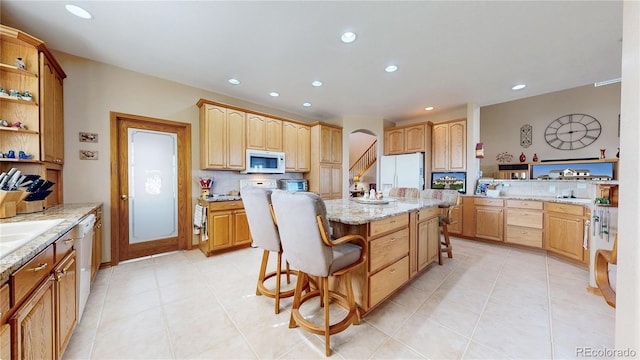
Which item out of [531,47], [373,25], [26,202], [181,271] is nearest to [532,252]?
[531,47]

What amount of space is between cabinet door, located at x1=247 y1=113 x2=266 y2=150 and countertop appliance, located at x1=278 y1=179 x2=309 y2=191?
84cm

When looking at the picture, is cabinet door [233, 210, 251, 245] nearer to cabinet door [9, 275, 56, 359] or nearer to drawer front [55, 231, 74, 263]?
drawer front [55, 231, 74, 263]

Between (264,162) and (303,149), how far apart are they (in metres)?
1.00

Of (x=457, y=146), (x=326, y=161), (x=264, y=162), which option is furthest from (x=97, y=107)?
(x=457, y=146)

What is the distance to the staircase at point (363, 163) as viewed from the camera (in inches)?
316

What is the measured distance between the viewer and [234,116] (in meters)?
3.75

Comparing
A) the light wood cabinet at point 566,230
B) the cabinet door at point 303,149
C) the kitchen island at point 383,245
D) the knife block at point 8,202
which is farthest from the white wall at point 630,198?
the cabinet door at point 303,149

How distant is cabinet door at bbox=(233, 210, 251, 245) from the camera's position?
3.54m

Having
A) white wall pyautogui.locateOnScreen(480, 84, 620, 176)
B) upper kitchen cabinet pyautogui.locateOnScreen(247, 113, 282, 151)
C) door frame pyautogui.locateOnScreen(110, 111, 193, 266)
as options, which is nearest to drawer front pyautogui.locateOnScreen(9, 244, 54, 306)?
door frame pyautogui.locateOnScreen(110, 111, 193, 266)

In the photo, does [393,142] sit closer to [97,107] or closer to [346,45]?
[346,45]

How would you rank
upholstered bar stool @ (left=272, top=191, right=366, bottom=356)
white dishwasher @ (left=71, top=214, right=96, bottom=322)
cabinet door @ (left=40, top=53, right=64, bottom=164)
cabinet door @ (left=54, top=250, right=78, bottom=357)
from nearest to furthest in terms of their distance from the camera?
1. cabinet door @ (left=54, top=250, right=78, bottom=357)
2. upholstered bar stool @ (left=272, top=191, right=366, bottom=356)
3. white dishwasher @ (left=71, top=214, right=96, bottom=322)
4. cabinet door @ (left=40, top=53, right=64, bottom=164)

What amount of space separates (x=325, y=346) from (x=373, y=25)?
2.74m

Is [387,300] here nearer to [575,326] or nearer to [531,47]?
[575,326]

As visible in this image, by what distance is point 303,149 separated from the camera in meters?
4.82
